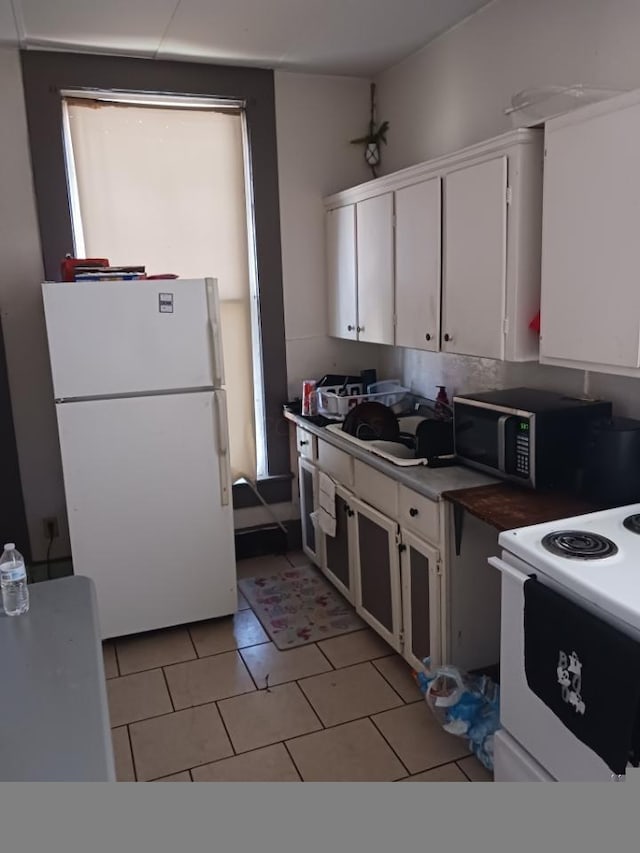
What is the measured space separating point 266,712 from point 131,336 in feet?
5.31

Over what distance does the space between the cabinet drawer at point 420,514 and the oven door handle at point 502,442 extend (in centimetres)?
26

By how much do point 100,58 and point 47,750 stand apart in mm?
3174

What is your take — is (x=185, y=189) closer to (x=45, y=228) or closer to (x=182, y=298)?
(x=45, y=228)

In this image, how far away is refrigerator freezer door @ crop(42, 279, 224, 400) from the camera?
271cm

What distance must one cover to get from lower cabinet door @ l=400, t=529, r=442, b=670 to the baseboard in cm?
140

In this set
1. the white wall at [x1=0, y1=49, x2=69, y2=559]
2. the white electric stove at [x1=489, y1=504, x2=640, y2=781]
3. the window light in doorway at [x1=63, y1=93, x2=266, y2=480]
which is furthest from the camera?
the window light in doorway at [x1=63, y1=93, x2=266, y2=480]

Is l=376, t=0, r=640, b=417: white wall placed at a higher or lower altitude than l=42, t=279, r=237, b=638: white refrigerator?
higher

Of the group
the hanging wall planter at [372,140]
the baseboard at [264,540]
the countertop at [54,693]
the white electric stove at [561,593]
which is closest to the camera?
the countertop at [54,693]

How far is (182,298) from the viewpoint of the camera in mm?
2826

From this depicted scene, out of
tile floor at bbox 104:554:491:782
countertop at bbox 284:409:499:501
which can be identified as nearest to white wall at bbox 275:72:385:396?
countertop at bbox 284:409:499:501

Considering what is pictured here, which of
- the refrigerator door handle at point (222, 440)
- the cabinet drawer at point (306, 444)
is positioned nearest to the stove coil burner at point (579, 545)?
the refrigerator door handle at point (222, 440)

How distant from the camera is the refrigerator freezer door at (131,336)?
2.71 meters

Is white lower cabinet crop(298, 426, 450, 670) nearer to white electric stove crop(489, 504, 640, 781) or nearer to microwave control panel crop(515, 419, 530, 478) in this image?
microwave control panel crop(515, 419, 530, 478)

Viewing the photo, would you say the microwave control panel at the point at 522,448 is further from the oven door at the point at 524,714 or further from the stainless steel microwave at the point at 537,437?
the oven door at the point at 524,714
